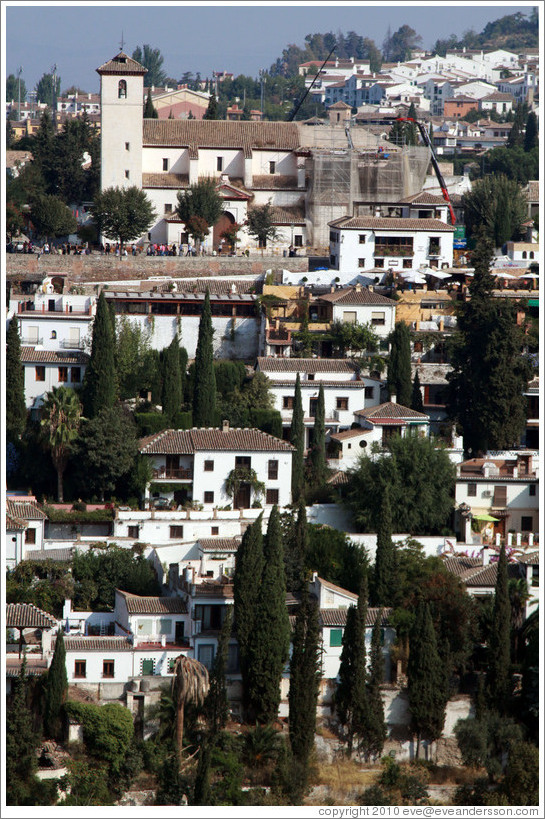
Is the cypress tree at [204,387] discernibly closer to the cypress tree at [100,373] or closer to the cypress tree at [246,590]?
the cypress tree at [100,373]

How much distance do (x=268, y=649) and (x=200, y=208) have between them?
2472cm

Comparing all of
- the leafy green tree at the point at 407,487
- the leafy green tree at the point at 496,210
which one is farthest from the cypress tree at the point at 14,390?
the leafy green tree at the point at 496,210

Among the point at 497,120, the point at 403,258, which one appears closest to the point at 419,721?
the point at 403,258

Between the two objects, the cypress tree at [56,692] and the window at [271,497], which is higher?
the window at [271,497]

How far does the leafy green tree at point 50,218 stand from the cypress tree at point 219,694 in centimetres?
2608

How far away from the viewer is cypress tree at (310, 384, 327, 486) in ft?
139

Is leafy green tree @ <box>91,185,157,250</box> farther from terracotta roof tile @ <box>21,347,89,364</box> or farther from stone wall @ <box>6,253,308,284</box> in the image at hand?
terracotta roof tile @ <box>21,347,89,364</box>

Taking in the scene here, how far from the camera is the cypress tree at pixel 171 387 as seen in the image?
1720 inches

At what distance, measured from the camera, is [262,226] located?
5766 centimetres

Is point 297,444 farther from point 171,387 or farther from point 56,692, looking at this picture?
point 56,692

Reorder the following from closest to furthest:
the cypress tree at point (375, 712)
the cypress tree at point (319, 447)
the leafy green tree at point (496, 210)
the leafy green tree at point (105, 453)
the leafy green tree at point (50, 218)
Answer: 1. the cypress tree at point (375, 712)
2. the leafy green tree at point (105, 453)
3. the cypress tree at point (319, 447)
4. the leafy green tree at point (50, 218)
5. the leafy green tree at point (496, 210)

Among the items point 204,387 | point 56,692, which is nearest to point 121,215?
point 204,387

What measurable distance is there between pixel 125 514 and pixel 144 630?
15.1 ft

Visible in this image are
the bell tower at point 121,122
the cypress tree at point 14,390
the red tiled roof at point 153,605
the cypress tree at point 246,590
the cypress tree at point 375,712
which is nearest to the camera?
the cypress tree at point 375,712
